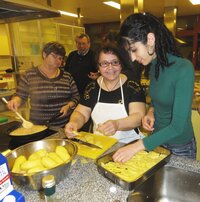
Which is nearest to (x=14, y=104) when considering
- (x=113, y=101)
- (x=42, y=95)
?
(x=42, y=95)

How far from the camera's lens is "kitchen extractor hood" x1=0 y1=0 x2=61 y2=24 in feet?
3.31

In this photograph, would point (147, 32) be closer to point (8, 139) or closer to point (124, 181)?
point (124, 181)

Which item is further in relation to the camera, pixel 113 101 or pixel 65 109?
pixel 65 109

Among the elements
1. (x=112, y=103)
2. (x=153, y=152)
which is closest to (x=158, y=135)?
(x=153, y=152)

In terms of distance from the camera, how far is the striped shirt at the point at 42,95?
1.78 m

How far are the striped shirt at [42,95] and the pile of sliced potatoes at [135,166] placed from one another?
0.95 metres

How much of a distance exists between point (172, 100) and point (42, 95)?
1100mm

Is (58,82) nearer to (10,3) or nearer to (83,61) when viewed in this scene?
(10,3)

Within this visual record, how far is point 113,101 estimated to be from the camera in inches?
56.2

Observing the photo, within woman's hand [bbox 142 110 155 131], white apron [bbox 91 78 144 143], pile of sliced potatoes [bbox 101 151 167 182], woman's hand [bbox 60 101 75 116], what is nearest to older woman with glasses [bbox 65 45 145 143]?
white apron [bbox 91 78 144 143]

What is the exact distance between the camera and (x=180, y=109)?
931 mm

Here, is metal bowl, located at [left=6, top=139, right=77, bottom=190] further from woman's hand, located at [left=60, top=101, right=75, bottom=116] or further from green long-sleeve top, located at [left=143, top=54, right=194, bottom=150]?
woman's hand, located at [left=60, top=101, right=75, bottom=116]

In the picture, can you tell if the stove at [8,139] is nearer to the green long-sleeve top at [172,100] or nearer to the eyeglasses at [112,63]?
the eyeglasses at [112,63]

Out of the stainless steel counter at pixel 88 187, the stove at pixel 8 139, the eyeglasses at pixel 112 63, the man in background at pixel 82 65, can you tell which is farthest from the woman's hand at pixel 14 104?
the man in background at pixel 82 65
